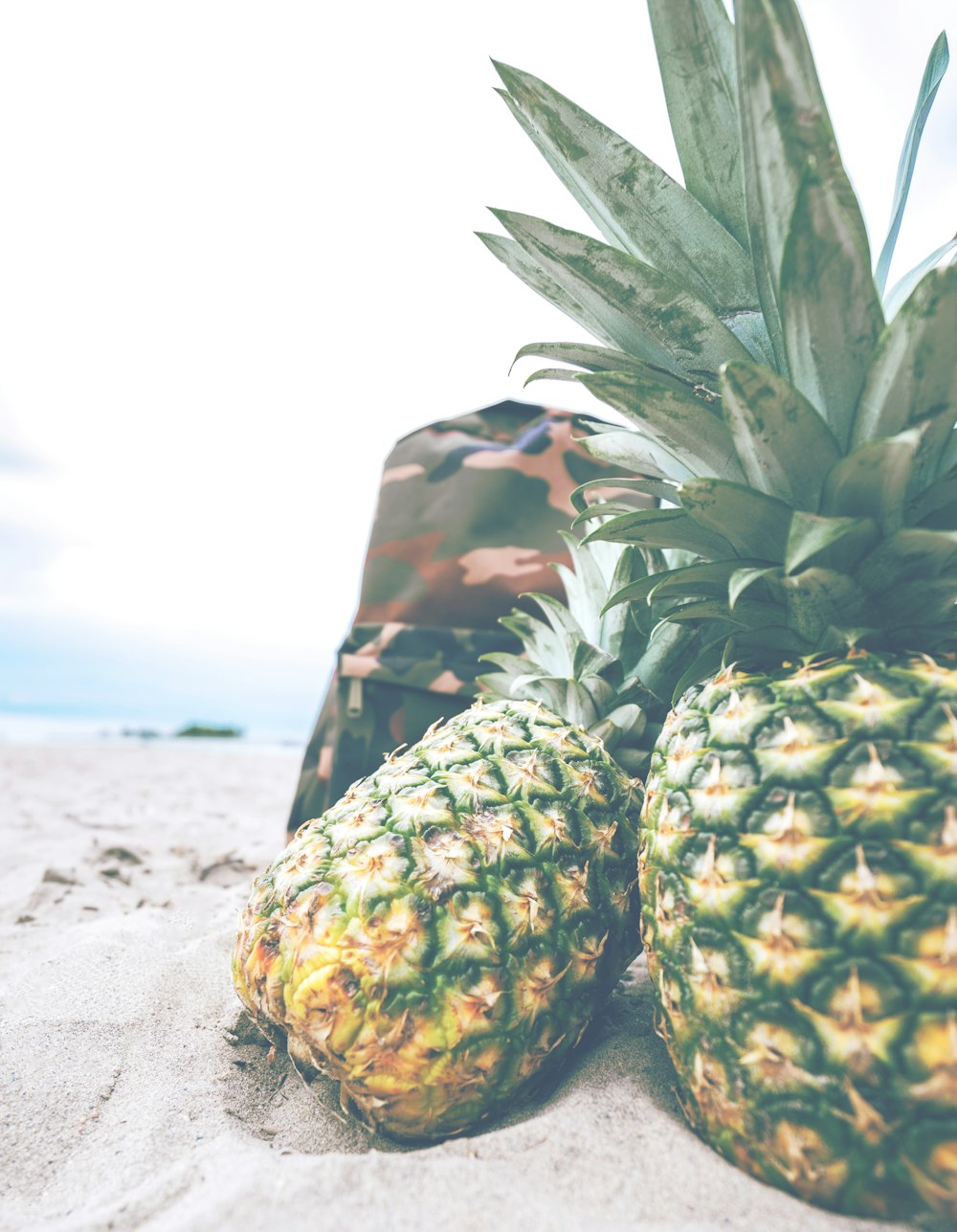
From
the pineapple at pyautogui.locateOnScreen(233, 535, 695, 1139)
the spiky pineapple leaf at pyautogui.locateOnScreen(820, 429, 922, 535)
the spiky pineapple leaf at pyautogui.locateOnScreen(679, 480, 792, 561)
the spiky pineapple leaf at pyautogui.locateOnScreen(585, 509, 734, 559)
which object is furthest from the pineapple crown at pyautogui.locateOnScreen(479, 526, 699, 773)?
the spiky pineapple leaf at pyautogui.locateOnScreen(820, 429, 922, 535)

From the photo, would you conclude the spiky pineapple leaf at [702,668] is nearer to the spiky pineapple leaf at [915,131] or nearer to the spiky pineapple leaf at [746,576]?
the spiky pineapple leaf at [746,576]

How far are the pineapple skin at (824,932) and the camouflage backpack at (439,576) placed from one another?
1.53 m

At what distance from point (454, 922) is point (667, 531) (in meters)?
0.67

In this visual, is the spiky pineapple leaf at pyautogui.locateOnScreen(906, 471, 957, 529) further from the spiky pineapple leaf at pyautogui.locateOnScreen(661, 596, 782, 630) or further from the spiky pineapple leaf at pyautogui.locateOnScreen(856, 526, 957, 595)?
the spiky pineapple leaf at pyautogui.locateOnScreen(661, 596, 782, 630)

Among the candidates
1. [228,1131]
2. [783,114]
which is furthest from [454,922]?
[783,114]

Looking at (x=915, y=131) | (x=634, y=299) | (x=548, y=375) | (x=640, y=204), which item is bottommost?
(x=548, y=375)

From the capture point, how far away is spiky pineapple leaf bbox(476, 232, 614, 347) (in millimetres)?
1193

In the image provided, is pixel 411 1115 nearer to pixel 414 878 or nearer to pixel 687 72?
pixel 414 878

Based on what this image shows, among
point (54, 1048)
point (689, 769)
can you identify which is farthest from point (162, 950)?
point (689, 769)

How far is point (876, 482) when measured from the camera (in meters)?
0.92

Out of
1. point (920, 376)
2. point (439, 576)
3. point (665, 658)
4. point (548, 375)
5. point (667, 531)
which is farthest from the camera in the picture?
point (439, 576)

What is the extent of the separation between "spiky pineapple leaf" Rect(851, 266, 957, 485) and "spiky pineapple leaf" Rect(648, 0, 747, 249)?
388 millimetres

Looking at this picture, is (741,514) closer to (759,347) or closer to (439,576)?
(759,347)

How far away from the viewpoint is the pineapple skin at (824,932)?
77 centimetres
